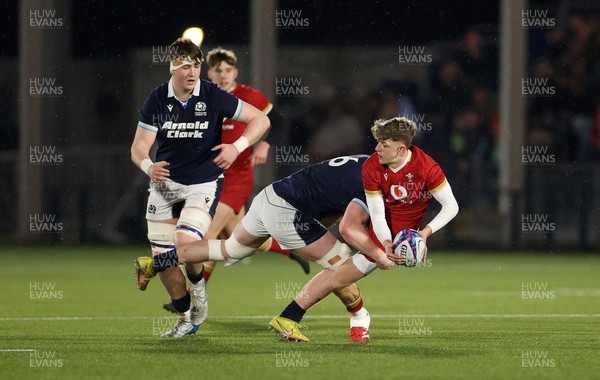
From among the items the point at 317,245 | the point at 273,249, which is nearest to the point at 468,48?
the point at 273,249

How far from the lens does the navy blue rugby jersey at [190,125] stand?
932 centimetres

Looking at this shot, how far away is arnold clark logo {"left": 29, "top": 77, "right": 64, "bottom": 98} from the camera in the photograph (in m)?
22.1

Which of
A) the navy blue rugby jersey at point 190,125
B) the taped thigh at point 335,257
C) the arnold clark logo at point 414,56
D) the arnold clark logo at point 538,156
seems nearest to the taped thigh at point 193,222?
the navy blue rugby jersey at point 190,125

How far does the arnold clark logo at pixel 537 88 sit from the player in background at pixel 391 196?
38.8ft

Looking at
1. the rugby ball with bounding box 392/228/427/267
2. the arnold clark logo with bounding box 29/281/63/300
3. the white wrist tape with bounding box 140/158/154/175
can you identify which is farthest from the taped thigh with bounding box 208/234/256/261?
the arnold clark logo with bounding box 29/281/63/300

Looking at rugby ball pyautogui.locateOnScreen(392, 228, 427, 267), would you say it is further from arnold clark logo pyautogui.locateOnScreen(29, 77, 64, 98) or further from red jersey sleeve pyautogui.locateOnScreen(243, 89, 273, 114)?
arnold clark logo pyautogui.locateOnScreen(29, 77, 64, 98)

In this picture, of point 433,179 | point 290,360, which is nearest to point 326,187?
point 433,179

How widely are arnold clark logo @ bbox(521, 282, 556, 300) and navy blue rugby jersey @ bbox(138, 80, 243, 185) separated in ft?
14.7

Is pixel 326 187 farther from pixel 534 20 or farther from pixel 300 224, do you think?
pixel 534 20

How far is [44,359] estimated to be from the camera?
Answer: 801cm

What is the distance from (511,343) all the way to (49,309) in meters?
4.58

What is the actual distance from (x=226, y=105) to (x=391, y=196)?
5.05 ft

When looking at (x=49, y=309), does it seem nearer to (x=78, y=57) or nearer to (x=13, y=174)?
(x=13, y=174)

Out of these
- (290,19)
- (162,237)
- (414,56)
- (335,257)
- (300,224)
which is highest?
(290,19)
